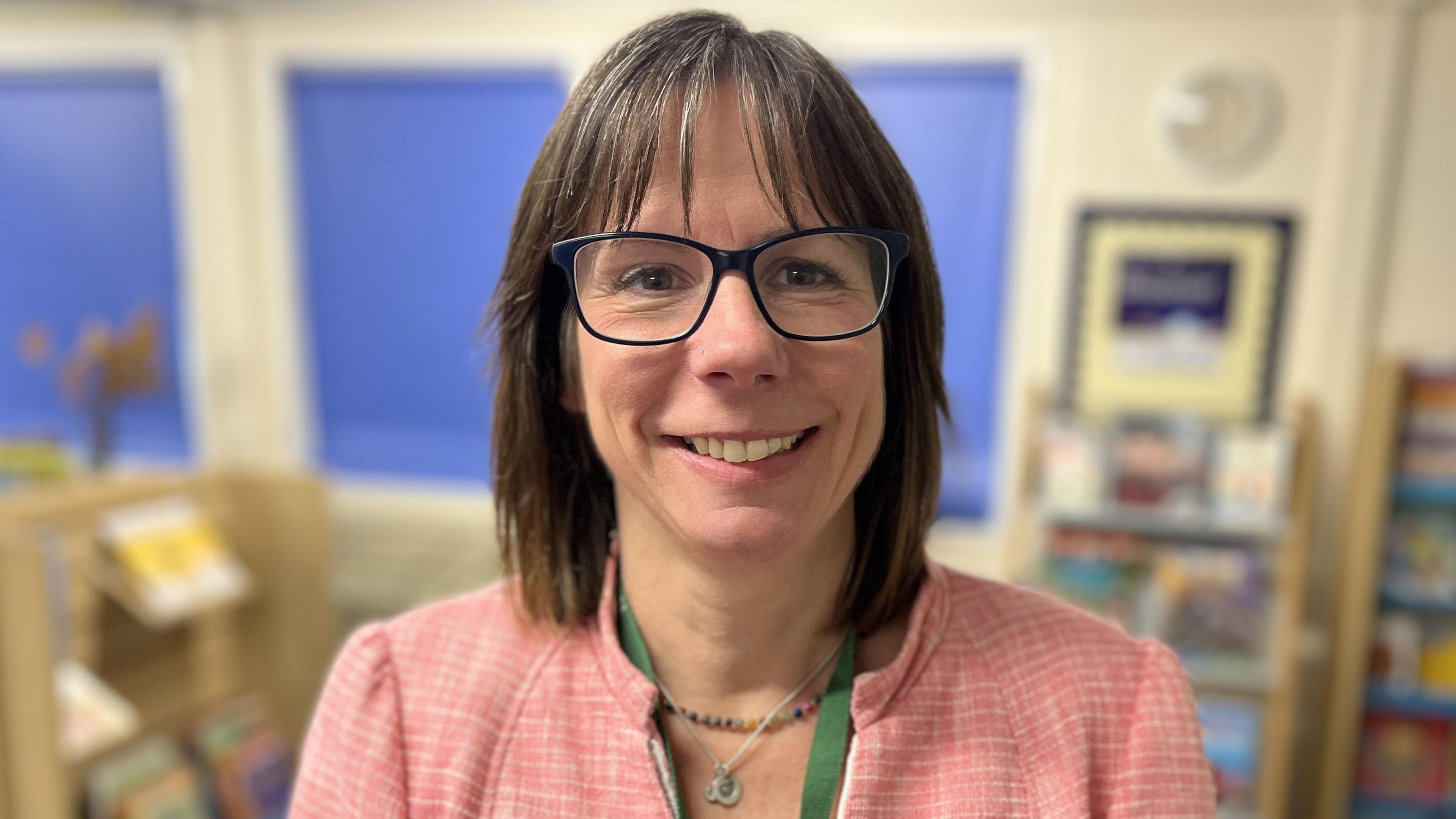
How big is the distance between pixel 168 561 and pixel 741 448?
103 inches

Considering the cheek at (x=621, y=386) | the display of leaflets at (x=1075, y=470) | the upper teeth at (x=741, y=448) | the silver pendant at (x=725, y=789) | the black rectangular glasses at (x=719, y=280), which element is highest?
the black rectangular glasses at (x=719, y=280)

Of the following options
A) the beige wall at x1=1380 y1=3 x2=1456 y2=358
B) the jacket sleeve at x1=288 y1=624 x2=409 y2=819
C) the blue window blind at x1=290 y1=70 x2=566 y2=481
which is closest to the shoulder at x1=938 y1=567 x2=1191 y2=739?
the jacket sleeve at x1=288 y1=624 x2=409 y2=819

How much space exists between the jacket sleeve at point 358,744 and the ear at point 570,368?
289mm

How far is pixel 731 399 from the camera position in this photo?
2.53 feet

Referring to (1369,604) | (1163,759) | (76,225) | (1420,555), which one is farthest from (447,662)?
(76,225)

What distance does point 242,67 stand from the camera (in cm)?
378

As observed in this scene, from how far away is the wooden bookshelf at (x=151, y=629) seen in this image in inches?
77.4

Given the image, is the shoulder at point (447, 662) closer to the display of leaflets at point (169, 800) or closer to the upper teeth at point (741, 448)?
the upper teeth at point (741, 448)

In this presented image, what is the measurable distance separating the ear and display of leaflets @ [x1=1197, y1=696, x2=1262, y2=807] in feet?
8.89

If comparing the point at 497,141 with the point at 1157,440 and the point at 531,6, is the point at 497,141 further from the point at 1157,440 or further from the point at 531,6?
the point at 1157,440

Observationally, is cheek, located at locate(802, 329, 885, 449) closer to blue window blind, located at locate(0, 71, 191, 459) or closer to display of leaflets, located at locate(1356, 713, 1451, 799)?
display of leaflets, located at locate(1356, 713, 1451, 799)

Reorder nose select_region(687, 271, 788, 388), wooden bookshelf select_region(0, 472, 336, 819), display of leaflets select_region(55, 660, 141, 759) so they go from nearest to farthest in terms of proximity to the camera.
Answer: nose select_region(687, 271, 788, 388) < wooden bookshelf select_region(0, 472, 336, 819) < display of leaflets select_region(55, 660, 141, 759)

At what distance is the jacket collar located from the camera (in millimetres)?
875

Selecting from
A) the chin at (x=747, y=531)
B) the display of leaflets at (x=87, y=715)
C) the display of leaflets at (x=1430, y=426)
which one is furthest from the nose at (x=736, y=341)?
the display of leaflets at (x=1430, y=426)
